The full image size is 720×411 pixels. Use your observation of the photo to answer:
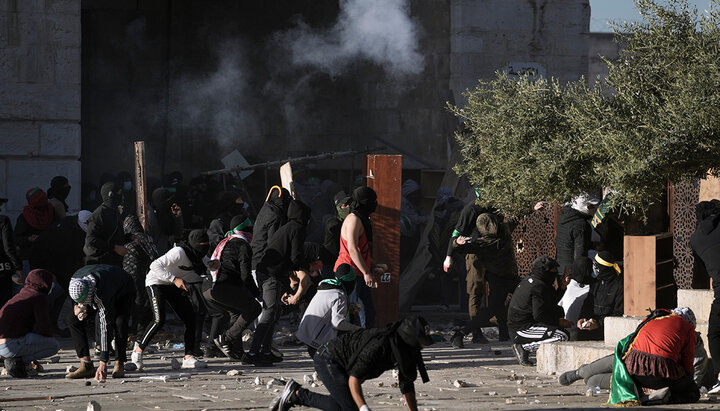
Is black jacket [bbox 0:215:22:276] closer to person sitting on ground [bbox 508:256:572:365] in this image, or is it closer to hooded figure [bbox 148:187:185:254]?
hooded figure [bbox 148:187:185:254]

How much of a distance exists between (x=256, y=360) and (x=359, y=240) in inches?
56.1

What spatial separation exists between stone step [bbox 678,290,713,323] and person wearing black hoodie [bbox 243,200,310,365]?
11.0 ft

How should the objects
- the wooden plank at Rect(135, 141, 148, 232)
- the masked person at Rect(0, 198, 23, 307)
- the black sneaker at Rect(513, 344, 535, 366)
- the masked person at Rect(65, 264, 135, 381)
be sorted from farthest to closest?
the wooden plank at Rect(135, 141, 148, 232) < the masked person at Rect(0, 198, 23, 307) < the black sneaker at Rect(513, 344, 535, 366) < the masked person at Rect(65, 264, 135, 381)

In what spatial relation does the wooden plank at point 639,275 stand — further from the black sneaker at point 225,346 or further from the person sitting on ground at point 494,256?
the black sneaker at point 225,346

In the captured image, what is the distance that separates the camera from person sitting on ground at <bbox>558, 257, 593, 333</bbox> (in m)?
11.0

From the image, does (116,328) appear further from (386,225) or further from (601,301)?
(601,301)

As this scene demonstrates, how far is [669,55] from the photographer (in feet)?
30.7

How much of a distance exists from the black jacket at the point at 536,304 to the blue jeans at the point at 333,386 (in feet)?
12.7

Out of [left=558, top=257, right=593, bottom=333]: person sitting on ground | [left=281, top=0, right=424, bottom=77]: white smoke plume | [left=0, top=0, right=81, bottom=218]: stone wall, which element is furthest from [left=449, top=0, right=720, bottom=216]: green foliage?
[left=281, top=0, right=424, bottom=77]: white smoke plume

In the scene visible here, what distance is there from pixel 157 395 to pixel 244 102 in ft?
46.8

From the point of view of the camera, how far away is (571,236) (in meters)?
11.6

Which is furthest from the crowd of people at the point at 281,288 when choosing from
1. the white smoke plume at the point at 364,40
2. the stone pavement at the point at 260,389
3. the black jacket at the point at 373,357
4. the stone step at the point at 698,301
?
the white smoke plume at the point at 364,40

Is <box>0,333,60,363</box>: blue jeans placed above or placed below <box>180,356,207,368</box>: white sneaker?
above

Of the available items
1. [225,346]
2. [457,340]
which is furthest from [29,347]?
[457,340]
